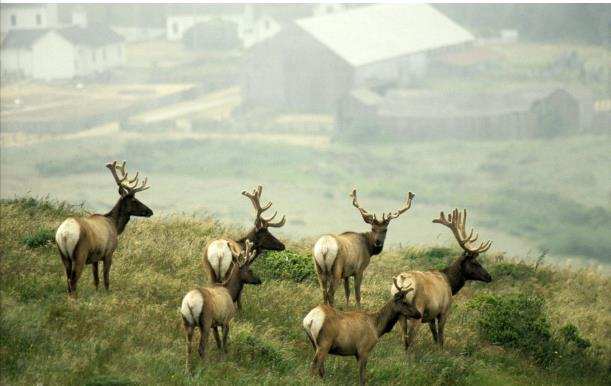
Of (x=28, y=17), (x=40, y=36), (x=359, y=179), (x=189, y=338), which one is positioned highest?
(x=28, y=17)

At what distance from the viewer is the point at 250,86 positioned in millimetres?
68875

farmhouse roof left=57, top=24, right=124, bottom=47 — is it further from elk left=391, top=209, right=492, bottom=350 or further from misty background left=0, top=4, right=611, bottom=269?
elk left=391, top=209, right=492, bottom=350

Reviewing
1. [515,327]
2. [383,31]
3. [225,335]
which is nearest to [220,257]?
[225,335]

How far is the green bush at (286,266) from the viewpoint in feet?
67.3

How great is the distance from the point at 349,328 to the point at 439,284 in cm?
310

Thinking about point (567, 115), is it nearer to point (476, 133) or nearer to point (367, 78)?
→ point (476, 133)

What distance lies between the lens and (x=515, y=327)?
18984 mm

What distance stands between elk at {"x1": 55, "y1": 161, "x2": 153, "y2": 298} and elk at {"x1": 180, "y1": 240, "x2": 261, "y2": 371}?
7.58ft

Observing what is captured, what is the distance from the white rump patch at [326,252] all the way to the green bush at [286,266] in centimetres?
372

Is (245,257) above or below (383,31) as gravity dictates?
below

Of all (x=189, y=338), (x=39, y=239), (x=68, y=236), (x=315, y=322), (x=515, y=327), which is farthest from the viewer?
(x=39, y=239)

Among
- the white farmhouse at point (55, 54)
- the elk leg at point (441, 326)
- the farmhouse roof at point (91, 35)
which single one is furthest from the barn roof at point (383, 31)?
the elk leg at point (441, 326)

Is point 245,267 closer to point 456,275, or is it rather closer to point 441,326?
point 441,326

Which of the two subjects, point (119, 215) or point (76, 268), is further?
point (119, 215)
